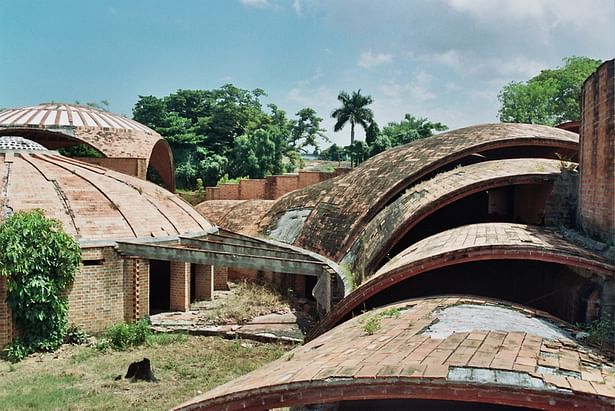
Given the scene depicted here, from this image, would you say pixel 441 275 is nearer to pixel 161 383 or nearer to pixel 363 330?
pixel 363 330

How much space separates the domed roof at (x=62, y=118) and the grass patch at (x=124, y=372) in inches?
787

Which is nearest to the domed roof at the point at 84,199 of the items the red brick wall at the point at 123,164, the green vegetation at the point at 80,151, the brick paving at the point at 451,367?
the red brick wall at the point at 123,164

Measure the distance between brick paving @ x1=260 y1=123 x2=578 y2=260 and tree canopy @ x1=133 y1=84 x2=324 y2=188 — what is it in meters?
20.8

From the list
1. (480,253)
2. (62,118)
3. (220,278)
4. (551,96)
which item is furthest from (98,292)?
(551,96)

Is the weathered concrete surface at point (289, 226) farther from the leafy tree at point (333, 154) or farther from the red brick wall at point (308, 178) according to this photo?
the leafy tree at point (333, 154)

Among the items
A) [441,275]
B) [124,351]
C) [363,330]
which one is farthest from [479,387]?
[124,351]

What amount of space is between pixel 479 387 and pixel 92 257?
13.4 metres

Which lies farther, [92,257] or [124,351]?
[92,257]

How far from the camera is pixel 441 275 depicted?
12.6 metres

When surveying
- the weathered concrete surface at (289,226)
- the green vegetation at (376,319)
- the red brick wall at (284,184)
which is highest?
the red brick wall at (284,184)

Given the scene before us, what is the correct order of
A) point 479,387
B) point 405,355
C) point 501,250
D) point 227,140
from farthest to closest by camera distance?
point 227,140
point 501,250
point 405,355
point 479,387

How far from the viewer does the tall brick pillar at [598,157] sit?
28.9 feet

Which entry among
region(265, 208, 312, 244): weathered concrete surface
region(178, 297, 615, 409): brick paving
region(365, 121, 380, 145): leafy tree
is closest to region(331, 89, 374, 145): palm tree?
region(365, 121, 380, 145): leafy tree

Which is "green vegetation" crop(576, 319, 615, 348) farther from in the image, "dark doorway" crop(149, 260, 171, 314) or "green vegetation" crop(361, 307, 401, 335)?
"dark doorway" crop(149, 260, 171, 314)
